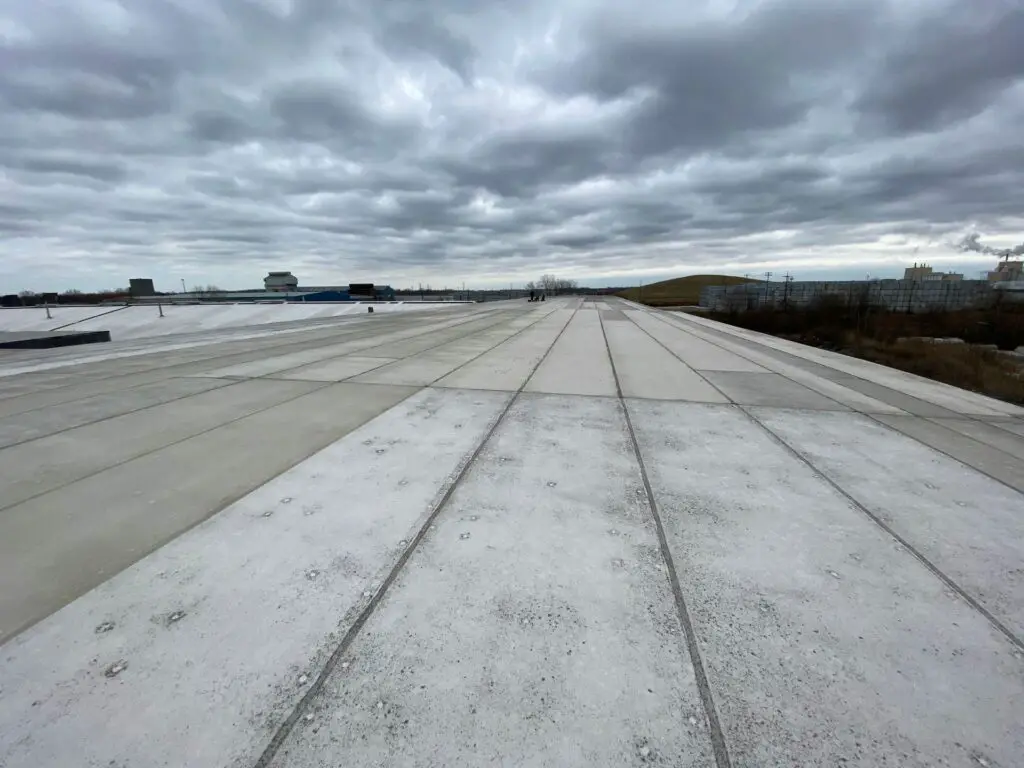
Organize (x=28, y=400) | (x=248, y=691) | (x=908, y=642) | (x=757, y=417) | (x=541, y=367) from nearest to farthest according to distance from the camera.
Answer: (x=248, y=691) < (x=908, y=642) < (x=757, y=417) < (x=28, y=400) < (x=541, y=367)

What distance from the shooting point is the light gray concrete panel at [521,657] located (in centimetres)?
182

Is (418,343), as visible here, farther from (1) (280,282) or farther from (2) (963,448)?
(1) (280,282)

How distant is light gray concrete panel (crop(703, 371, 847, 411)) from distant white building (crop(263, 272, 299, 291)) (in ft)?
399

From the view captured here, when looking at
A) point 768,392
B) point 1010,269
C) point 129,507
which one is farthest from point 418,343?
point 1010,269

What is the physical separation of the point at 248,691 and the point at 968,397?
1078cm

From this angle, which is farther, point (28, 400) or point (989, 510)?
point (28, 400)

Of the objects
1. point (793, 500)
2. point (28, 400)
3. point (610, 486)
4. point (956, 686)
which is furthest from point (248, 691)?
point (28, 400)

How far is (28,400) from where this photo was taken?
685cm

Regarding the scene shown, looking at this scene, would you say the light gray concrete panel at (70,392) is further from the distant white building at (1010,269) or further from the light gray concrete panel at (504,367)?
the distant white building at (1010,269)

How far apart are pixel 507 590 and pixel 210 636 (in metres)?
1.59

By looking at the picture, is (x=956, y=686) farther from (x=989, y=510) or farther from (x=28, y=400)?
(x=28, y=400)

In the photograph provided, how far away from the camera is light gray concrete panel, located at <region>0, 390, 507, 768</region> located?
185 cm

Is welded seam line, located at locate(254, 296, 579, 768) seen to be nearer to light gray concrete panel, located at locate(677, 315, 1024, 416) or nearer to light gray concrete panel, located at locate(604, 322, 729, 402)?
light gray concrete panel, located at locate(604, 322, 729, 402)

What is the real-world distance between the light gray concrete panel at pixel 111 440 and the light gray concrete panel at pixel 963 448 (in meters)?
8.44
